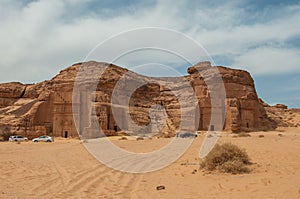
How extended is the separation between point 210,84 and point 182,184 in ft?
158

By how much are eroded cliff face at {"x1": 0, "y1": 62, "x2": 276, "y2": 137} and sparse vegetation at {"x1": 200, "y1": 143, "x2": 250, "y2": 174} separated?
3741 centimetres

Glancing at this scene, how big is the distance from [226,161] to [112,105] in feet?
151

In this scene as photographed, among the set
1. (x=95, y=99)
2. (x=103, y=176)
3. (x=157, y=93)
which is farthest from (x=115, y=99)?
(x=103, y=176)

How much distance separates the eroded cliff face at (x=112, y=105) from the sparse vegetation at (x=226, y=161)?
3741cm

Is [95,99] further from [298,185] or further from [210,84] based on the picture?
[298,185]

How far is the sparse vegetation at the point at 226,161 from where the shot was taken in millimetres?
11989

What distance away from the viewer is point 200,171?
12969 millimetres

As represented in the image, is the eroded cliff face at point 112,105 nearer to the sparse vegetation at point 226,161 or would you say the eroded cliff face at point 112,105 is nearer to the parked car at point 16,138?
the parked car at point 16,138

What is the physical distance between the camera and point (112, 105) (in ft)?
189

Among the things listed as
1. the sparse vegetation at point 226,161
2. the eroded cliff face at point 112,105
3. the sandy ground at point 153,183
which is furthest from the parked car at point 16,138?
the sparse vegetation at point 226,161

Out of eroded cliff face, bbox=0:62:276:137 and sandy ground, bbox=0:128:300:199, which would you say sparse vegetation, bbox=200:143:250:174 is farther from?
eroded cliff face, bbox=0:62:276:137

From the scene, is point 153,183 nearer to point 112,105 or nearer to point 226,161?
point 226,161

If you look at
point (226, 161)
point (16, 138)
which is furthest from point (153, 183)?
point (16, 138)

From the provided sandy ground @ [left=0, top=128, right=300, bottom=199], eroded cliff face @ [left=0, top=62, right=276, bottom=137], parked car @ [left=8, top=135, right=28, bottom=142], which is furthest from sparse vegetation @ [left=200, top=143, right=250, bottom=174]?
parked car @ [left=8, top=135, right=28, bottom=142]
